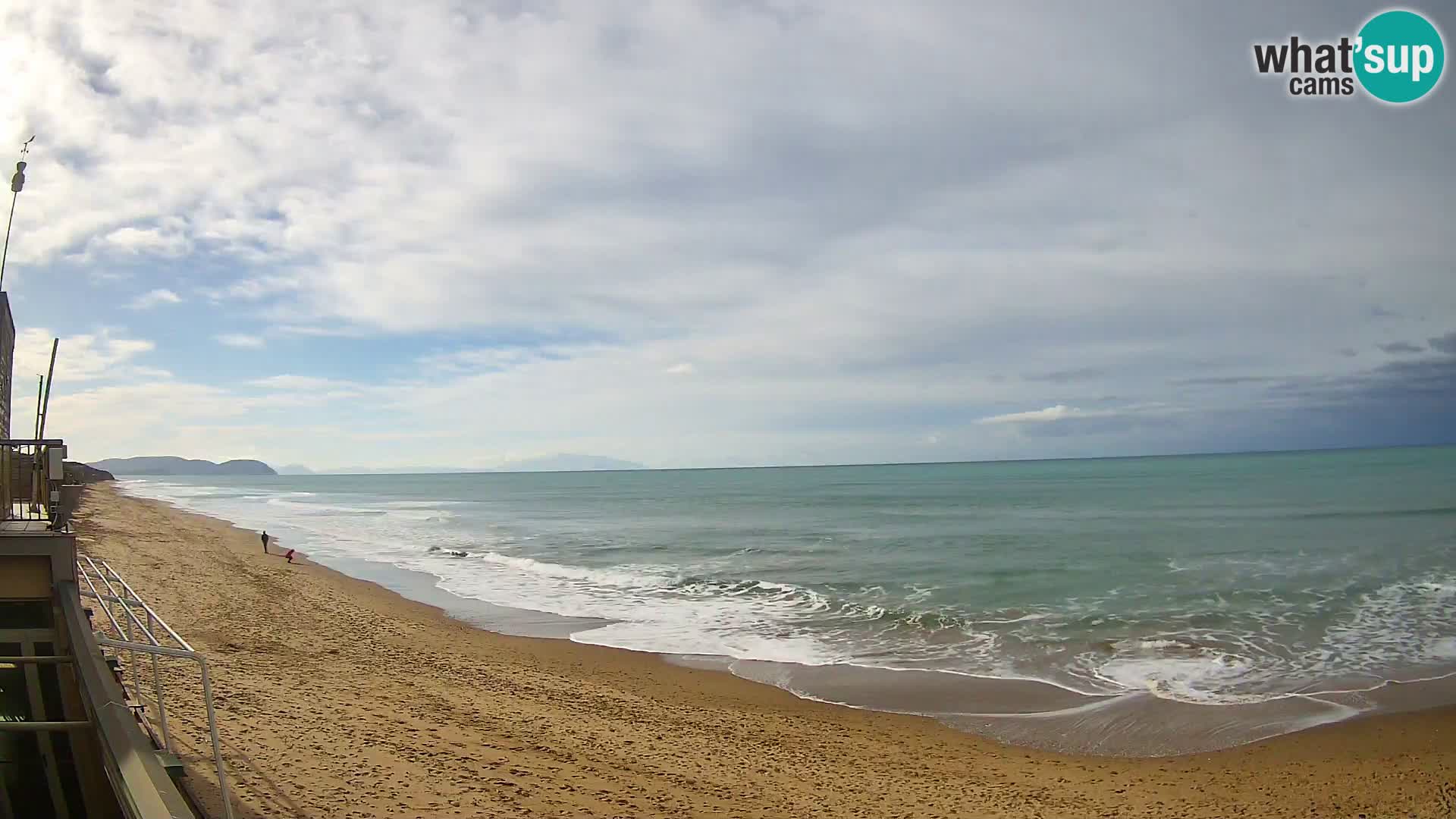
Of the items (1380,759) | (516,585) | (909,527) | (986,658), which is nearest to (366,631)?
(516,585)

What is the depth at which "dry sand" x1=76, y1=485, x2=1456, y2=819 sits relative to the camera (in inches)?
312

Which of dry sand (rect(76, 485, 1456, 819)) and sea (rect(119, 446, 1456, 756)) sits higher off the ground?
dry sand (rect(76, 485, 1456, 819))

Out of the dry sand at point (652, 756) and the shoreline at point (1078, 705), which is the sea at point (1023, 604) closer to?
the shoreline at point (1078, 705)

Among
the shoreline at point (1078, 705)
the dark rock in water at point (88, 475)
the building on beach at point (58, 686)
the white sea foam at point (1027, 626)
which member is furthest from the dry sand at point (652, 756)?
the dark rock in water at point (88, 475)

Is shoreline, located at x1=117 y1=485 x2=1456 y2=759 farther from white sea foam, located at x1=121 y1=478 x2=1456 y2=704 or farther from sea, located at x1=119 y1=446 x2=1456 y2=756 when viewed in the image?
white sea foam, located at x1=121 y1=478 x2=1456 y2=704

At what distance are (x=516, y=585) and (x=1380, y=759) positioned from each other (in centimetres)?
2064

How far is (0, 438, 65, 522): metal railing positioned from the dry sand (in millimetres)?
2901

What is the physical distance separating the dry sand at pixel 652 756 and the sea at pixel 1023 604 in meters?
0.92

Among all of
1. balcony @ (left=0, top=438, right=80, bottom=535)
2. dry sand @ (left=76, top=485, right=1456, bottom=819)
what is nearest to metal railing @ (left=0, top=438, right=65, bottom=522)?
balcony @ (left=0, top=438, right=80, bottom=535)

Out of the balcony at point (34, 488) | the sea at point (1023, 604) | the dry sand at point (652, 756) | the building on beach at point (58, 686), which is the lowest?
the sea at point (1023, 604)

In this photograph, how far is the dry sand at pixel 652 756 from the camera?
792 cm

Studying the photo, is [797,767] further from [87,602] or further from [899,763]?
[87,602]

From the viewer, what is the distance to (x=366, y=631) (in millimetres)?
16109

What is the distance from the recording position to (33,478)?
9266 mm
